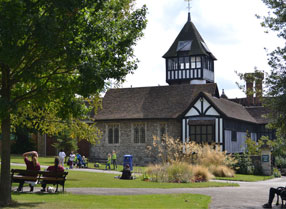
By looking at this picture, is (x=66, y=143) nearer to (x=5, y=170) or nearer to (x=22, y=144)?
(x=22, y=144)

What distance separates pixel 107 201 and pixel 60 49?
4.95 m

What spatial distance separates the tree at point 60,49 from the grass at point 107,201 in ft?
3.65

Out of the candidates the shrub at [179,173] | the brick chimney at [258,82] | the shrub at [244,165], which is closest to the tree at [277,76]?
the brick chimney at [258,82]

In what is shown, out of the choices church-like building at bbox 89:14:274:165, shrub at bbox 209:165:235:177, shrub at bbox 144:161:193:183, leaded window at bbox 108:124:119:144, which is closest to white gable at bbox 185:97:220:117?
church-like building at bbox 89:14:274:165

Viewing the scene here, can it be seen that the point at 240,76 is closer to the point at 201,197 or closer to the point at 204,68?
the point at 201,197

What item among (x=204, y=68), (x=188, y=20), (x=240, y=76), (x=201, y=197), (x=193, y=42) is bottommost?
(x=201, y=197)

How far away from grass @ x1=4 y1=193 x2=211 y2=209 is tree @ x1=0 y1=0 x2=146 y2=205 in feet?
3.65

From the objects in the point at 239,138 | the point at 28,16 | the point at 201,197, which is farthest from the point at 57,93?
the point at 239,138

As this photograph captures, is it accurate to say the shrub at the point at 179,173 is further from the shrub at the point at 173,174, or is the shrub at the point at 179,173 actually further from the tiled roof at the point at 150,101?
the tiled roof at the point at 150,101

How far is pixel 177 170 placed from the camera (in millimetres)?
23469

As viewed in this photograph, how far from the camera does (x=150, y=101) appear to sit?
139 feet

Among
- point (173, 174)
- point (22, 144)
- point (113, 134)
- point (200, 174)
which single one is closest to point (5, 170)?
point (173, 174)

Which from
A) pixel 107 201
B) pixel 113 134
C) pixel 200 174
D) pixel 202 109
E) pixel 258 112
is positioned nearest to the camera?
pixel 107 201

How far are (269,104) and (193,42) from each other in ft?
125
